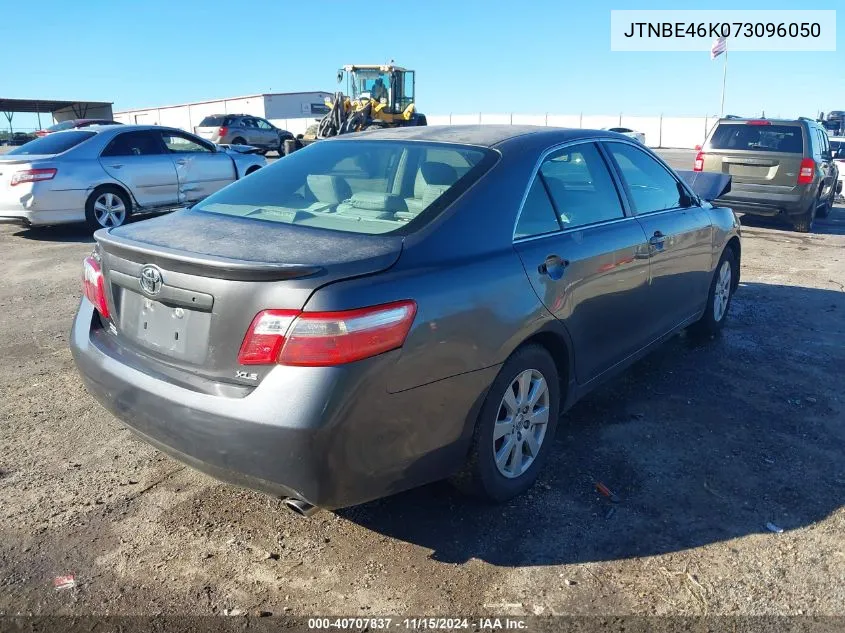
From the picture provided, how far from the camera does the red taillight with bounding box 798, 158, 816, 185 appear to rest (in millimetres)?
10805

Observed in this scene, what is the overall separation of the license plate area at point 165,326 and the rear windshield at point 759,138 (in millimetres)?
10892

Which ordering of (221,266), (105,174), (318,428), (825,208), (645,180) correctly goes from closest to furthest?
1. (318,428)
2. (221,266)
3. (645,180)
4. (105,174)
5. (825,208)

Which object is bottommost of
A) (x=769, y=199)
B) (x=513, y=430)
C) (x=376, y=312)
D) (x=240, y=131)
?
(x=513, y=430)

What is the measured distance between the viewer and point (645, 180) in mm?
4426

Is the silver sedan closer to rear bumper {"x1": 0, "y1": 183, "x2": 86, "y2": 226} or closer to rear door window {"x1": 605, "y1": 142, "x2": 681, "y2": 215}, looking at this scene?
rear bumper {"x1": 0, "y1": 183, "x2": 86, "y2": 226}

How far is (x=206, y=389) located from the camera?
250 centimetres

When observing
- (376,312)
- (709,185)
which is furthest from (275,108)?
(376,312)

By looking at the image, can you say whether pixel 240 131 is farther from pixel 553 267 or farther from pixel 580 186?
pixel 553 267

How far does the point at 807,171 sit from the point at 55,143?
36.3ft

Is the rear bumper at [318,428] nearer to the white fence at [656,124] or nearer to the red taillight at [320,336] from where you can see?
the red taillight at [320,336]

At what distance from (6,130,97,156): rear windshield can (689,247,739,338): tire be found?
27.6 ft

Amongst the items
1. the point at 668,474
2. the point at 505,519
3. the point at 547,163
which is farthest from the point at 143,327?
the point at 668,474

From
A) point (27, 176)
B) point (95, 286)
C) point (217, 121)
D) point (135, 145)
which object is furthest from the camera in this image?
point (217, 121)

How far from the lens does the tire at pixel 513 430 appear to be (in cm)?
289
